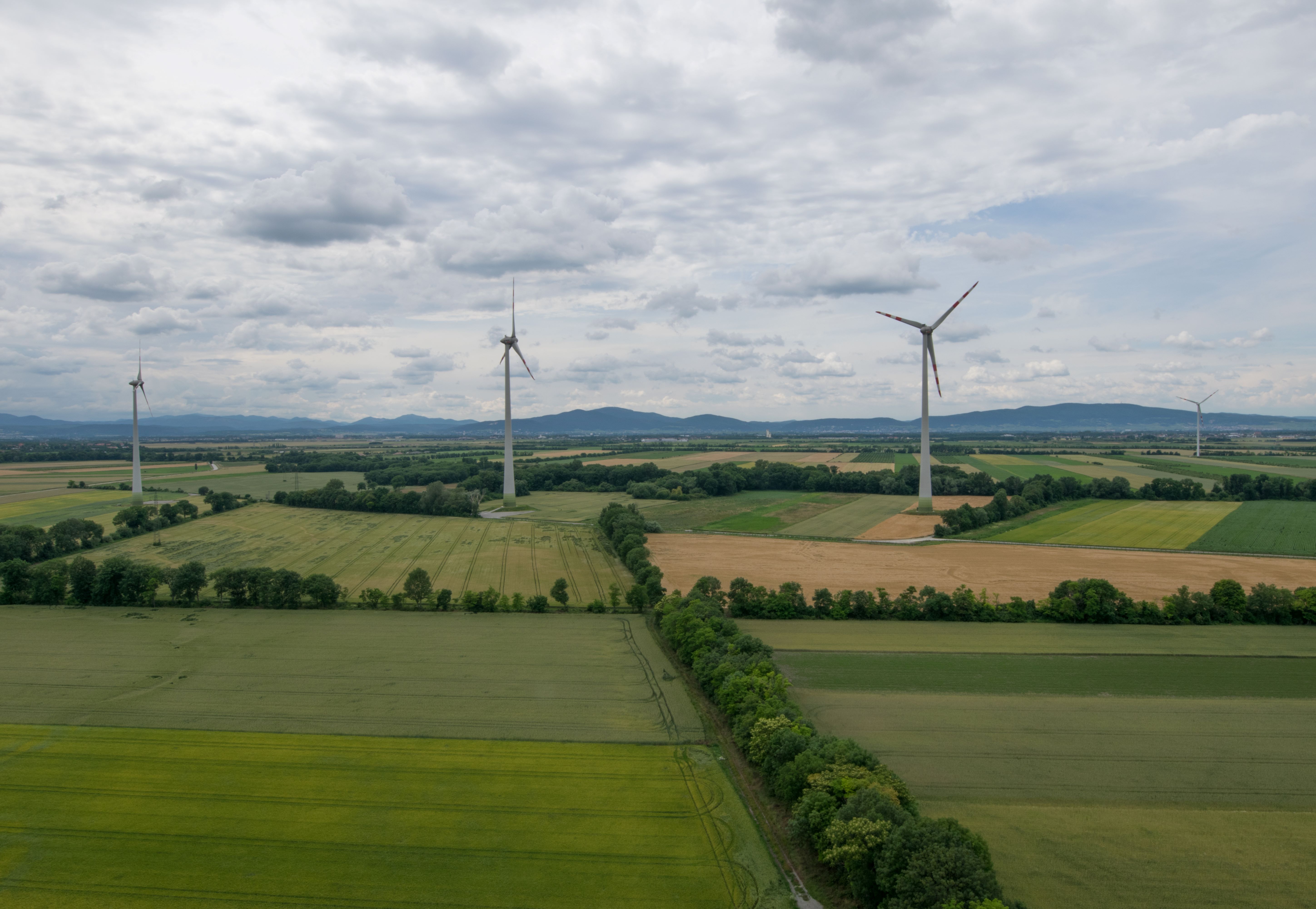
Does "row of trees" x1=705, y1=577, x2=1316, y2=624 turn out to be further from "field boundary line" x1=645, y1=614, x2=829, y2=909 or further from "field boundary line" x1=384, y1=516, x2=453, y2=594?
"field boundary line" x1=384, y1=516, x2=453, y2=594

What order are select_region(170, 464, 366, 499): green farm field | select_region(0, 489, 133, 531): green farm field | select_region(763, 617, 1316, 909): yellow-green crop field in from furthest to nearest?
1. select_region(170, 464, 366, 499): green farm field
2. select_region(0, 489, 133, 531): green farm field
3. select_region(763, 617, 1316, 909): yellow-green crop field

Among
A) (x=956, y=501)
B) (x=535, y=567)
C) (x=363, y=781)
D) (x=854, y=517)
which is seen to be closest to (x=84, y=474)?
(x=535, y=567)

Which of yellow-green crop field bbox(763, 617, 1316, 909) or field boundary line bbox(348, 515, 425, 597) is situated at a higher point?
field boundary line bbox(348, 515, 425, 597)

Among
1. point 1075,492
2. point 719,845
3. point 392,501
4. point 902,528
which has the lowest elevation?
point 719,845

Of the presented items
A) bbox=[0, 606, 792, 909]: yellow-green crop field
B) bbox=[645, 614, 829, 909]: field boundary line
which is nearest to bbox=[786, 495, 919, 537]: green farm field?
bbox=[0, 606, 792, 909]: yellow-green crop field

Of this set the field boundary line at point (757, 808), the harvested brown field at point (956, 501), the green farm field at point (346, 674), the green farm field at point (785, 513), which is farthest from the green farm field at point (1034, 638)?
the harvested brown field at point (956, 501)

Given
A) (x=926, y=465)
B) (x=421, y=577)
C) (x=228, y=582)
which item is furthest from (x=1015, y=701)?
(x=926, y=465)

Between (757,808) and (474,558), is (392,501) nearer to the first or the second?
(474,558)
